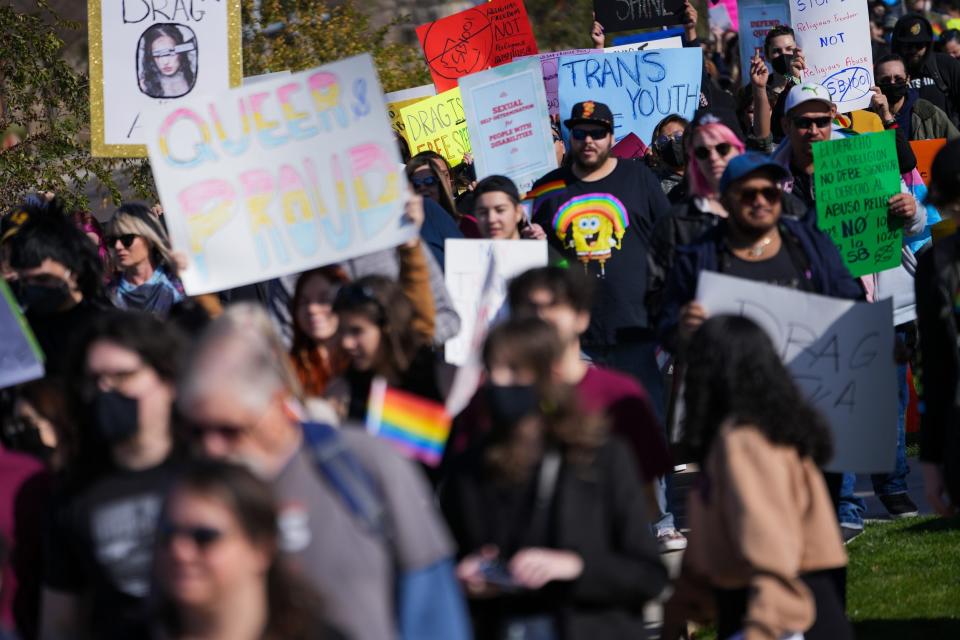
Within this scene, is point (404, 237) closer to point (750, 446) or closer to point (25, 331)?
point (25, 331)

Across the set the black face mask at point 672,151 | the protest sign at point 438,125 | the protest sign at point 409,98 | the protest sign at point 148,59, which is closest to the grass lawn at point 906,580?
the black face mask at point 672,151

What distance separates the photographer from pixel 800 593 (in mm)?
4484

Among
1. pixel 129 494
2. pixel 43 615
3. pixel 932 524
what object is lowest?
A: pixel 932 524

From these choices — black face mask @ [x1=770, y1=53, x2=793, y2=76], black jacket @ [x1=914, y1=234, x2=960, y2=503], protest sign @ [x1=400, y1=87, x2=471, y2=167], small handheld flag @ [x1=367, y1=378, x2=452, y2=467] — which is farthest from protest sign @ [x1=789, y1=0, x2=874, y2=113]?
small handheld flag @ [x1=367, y1=378, x2=452, y2=467]

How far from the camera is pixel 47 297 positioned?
6023 millimetres

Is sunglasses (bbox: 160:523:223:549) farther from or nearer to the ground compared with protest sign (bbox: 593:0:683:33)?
nearer to the ground

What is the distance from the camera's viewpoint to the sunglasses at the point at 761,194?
5.89 m

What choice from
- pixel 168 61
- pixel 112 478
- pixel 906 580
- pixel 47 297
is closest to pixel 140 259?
pixel 168 61

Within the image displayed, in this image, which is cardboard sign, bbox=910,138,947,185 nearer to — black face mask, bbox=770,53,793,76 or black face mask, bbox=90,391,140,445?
black face mask, bbox=770,53,793,76

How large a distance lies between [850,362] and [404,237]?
5.20ft

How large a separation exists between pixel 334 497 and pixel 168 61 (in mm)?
Answer: 4506

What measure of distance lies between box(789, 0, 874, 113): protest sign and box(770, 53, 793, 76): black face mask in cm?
12

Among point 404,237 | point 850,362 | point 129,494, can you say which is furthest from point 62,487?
point 850,362

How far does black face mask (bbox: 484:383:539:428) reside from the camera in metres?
3.88
